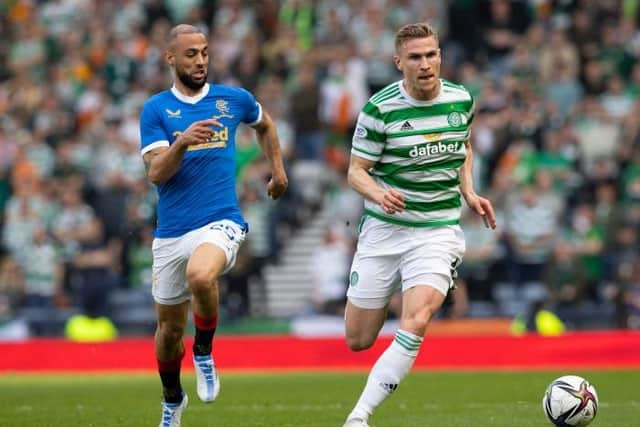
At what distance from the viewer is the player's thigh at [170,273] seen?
10172mm

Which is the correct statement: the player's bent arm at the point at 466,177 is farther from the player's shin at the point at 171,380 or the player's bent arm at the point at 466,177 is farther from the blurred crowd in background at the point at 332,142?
the blurred crowd in background at the point at 332,142

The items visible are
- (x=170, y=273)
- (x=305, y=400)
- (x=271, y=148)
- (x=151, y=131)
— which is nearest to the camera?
(x=151, y=131)

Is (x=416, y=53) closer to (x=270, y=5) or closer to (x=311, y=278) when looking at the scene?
(x=311, y=278)

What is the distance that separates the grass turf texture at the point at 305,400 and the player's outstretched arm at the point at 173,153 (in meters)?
2.20

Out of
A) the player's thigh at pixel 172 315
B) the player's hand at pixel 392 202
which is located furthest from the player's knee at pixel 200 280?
the player's hand at pixel 392 202

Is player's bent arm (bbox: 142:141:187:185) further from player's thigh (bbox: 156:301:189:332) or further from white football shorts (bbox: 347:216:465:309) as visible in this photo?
white football shorts (bbox: 347:216:465:309)

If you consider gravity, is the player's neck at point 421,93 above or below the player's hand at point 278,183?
above

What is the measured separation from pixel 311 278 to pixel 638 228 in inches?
203

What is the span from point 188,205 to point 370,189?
4.65ft

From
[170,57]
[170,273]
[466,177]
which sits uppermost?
[170,57]

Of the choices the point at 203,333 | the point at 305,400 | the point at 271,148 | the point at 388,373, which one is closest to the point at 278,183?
the point at 271,148

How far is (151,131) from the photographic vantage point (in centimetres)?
1007

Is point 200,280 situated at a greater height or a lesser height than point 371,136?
lesser

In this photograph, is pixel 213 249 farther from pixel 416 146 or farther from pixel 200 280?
pixel 416 146
